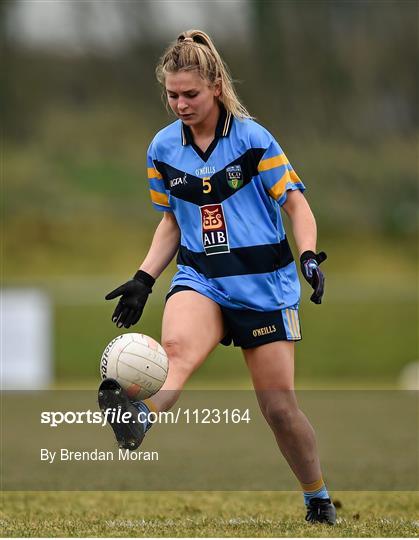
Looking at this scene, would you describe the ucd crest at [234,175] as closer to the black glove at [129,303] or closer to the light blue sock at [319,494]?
the black glove at [129,303]

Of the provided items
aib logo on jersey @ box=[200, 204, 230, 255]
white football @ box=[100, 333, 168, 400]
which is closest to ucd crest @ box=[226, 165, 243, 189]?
aib logo on jersey @ box=[200, 204, 230, 255]

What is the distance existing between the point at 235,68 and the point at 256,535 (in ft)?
65.8

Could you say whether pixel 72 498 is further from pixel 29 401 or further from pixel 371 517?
pixel 29 401

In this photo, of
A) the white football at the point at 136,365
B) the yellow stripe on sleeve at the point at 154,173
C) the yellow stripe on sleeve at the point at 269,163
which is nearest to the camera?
the white football at the point at 136,365

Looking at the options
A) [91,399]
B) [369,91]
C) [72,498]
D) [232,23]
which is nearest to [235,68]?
[232,23]

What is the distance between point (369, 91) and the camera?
1021 inches

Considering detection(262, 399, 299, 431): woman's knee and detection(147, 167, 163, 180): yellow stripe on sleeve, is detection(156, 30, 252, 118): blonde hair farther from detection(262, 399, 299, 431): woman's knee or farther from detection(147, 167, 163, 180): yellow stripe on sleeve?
detection(262, 399, 299, 431): woman's knee

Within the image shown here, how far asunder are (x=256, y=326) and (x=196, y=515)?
3.81 ft

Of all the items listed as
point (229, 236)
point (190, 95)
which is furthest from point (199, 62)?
point (229, 236)

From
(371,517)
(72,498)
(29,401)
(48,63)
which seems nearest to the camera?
(371,517)

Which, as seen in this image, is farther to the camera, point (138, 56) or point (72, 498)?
point (138, 56)

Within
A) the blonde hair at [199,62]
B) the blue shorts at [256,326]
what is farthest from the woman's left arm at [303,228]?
the blonde hair at [199,62]

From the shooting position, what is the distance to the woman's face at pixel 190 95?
5.12m

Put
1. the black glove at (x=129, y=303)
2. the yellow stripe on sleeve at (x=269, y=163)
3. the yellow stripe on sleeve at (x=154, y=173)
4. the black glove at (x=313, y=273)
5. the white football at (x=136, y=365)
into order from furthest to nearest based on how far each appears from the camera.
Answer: the yellow stripe on sleeve at (x=154, y=173)
the black glove at (x=129, y=303)
the yellow stripe on sleeve at (x=269, y=163)
the black glove at (x=313, y=273)
the white football at (x=136, y=365)
